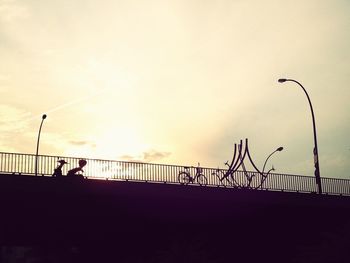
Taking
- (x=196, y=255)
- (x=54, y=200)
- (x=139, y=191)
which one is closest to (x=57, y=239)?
(x=54, y=200)

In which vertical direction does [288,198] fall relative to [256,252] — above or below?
above

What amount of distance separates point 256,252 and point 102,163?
12606 millimetres

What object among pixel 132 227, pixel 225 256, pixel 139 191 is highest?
pixel 139 191

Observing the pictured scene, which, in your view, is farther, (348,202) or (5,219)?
(348,202)

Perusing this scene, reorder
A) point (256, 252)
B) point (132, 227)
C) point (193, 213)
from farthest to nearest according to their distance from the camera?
point (256, 252) < point (193, 213) < point (132, 227)

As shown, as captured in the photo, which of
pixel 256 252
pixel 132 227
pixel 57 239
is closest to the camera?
pixel 57 239

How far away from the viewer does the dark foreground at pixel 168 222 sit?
28359mm

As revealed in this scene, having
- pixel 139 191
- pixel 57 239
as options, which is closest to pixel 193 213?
pixel 139 191

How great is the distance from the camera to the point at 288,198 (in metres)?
36.7

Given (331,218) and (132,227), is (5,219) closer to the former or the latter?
(132,227)

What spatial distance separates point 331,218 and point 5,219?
24.6m

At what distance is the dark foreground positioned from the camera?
1117 inches

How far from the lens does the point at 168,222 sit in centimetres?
3338

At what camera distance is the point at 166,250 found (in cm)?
3262
